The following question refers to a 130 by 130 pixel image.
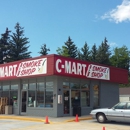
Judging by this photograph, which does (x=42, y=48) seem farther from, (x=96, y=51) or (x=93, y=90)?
(x=93, y=90)

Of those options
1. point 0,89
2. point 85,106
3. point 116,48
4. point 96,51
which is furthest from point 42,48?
point 85,106

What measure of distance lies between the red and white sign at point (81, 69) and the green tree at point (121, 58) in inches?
2212

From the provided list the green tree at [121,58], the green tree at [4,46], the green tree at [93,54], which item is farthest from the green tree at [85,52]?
the green tree at [4,46]

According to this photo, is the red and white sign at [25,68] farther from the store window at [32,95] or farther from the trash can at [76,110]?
the trash can at [76,110]

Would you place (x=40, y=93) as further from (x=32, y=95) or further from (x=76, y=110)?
(x=76, y=110)

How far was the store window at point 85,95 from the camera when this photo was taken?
2238 cm

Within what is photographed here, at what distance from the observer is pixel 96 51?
237 ft

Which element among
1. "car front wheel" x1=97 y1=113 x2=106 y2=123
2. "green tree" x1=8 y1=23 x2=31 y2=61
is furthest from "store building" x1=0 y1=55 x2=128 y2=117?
"green tree" x1=8 y1=23 x2=31 y2=61

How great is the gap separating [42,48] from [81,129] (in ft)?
184

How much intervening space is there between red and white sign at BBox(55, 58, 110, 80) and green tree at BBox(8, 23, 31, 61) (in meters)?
39.5

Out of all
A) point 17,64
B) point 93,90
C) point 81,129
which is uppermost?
point 17,64

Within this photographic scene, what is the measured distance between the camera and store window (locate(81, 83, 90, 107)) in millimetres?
22375

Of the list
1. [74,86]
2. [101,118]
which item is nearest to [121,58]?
[74,86]

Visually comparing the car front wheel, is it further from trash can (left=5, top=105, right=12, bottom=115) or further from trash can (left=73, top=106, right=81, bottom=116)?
trash can (left=5, top=105, right=12, bottom=115)
